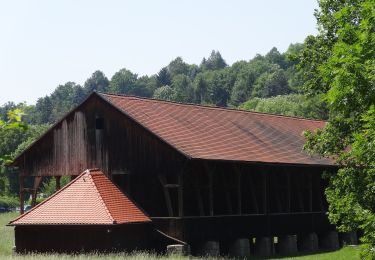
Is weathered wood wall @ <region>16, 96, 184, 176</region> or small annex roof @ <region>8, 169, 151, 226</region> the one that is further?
weathered wood wall @ <region>16, 96, 184, 176</region>

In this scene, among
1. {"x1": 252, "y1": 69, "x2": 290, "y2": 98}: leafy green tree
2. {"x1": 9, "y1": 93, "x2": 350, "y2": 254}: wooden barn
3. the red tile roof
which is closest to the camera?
{"x1": 9, "y1": 93, "x2": 350, "y2": 254}: wooden barn

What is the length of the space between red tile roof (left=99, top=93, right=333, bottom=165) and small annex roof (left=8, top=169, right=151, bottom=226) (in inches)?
127

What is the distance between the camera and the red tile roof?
31.3 metres

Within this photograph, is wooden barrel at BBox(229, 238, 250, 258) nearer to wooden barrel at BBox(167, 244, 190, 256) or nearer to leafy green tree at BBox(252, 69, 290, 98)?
wooden barrel at BBox(167, 244, 190, 256)

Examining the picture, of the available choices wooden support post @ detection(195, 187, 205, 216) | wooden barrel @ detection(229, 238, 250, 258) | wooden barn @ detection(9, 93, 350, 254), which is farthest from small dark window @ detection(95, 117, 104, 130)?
wooden barrel @ detection(229, 238, 250, 258)

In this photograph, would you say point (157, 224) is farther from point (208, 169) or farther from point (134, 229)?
point (208, 169)

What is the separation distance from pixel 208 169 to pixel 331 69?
8.72 meters

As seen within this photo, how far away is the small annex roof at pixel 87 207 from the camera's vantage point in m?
28.9

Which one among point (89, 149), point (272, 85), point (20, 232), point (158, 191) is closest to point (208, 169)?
point (158, 191)

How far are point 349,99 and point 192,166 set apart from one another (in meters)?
10.9

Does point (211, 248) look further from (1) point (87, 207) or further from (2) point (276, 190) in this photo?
(2) point (276, 190)

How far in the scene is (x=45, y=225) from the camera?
30016mm

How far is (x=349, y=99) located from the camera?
22281 mm

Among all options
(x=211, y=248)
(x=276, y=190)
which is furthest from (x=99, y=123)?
(x=276, y=190)
